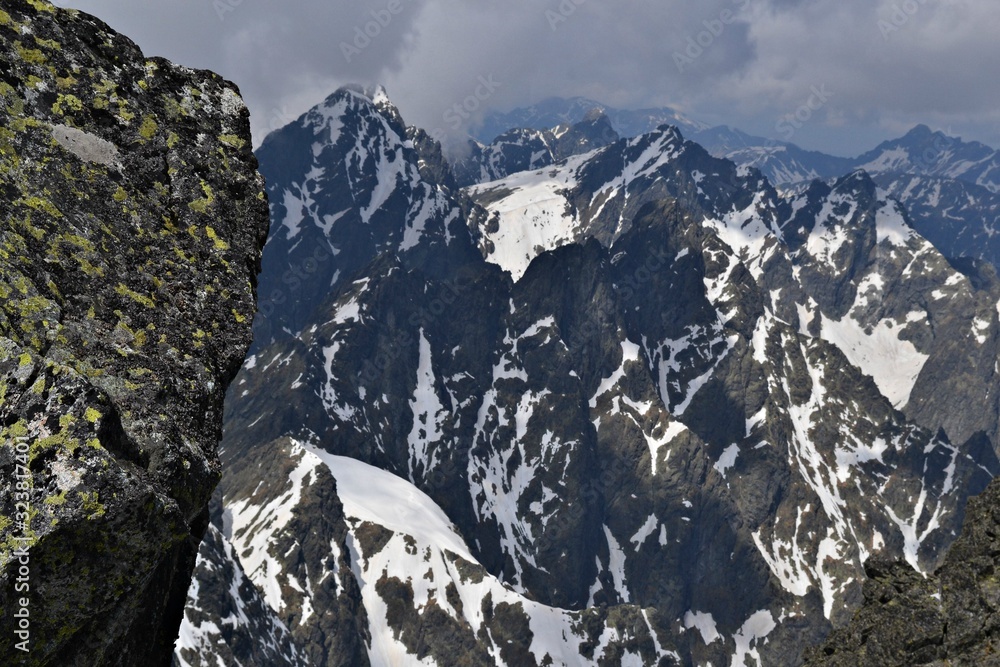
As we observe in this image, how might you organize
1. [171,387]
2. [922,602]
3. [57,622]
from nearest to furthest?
[57,622] → [171,387] → [922,602]

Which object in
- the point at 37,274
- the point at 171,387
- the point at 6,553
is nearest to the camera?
the point at 6,553

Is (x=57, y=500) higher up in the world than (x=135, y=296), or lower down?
lower down

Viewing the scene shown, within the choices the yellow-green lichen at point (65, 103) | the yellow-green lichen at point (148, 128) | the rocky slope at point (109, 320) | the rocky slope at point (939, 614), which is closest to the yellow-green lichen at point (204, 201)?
the rocky slope at point (109, 320)

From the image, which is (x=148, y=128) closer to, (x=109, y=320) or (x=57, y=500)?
(x=109, y=320)

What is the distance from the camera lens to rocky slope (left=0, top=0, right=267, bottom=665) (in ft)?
20.2

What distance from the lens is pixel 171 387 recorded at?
27.2ft

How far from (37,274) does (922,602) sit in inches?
1451

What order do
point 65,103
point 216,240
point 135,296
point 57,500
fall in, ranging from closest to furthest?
point 57,500
point 135,296
point 65,103
point 216,240

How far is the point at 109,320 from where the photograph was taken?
8.32 metres

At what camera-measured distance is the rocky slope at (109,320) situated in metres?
6.15

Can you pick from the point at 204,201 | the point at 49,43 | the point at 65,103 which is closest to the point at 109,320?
the point at 204,201

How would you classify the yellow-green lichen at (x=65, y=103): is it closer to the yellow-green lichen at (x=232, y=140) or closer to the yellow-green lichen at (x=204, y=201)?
the yellow-green lichen at (x=204, y=201)

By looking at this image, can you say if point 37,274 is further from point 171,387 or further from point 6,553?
point 6,553

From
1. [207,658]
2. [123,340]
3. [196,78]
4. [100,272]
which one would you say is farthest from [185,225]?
[207,658]
